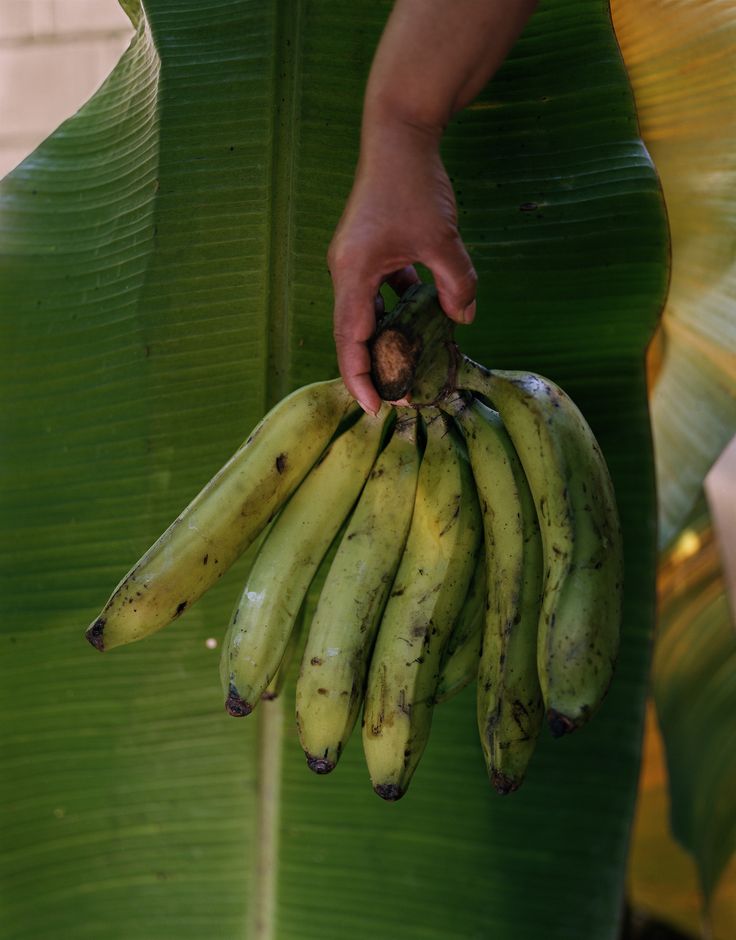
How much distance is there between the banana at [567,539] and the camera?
0.48 m

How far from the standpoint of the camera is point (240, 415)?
A: 28.3 inches

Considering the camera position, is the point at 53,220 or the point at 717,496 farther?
the point at 717,496

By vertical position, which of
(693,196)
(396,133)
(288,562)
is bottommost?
(288,562)

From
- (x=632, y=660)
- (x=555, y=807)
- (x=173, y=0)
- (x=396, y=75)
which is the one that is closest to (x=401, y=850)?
(x=555, y=807)

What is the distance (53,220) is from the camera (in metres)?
0.75

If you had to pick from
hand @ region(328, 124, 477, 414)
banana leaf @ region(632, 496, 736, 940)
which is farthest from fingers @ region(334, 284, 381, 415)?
banana leaf @ region(632, 496, 736, 940)

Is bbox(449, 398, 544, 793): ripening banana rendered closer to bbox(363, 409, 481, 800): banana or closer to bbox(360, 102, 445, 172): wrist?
bbox(363, 409, 481, 800): banana

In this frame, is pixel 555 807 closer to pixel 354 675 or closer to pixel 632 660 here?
pixel 632 660

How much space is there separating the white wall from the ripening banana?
1.44 metres

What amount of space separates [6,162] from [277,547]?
59.0 inches

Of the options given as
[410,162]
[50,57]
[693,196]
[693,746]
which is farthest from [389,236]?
[50,57]

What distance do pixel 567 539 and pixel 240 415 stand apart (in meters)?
0.31

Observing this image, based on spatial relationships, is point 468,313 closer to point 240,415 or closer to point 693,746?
point 240,415

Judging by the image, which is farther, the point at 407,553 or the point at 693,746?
the point at 693,746
